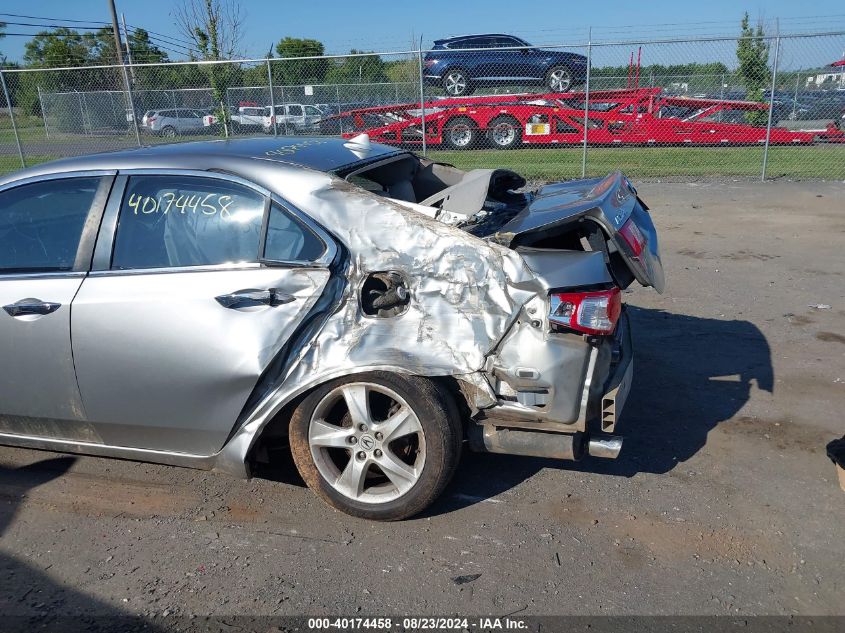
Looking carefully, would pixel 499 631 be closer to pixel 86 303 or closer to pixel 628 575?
pixel 628 575

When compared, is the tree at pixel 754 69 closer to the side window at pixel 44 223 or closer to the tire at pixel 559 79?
the tire at pixel 559 79

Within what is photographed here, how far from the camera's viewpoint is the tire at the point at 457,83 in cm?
1758

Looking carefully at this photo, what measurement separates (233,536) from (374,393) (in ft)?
3.05

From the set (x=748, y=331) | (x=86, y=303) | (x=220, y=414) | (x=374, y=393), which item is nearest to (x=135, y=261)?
(x=86, y=303)

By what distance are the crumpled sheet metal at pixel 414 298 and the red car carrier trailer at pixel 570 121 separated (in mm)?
14367

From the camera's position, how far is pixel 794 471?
144 inches

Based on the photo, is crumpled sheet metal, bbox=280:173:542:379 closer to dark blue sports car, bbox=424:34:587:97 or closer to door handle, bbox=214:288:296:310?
door handle, bbox=214:288:296:310

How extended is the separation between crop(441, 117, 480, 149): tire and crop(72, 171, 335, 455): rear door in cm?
1477

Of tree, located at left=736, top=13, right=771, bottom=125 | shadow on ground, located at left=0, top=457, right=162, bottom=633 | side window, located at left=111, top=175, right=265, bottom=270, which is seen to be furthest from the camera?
tree, located at left=736, top=13, right=771, bottom=125

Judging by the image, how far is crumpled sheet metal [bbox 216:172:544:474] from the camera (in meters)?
3.04

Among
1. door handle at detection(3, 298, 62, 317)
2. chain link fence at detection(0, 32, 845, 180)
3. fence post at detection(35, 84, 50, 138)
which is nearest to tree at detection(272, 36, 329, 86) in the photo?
chain link fence at detection(0, 32, 845, 180)

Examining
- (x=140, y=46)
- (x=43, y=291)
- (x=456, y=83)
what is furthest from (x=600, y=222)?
(x=140, y=46)

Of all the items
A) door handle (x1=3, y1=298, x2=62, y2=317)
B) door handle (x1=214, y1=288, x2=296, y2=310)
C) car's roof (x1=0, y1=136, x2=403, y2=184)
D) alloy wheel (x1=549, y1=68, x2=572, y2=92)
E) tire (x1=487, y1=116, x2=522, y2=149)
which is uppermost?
alloy wheel (x1=549, y1=68, x2=572, y2=92)

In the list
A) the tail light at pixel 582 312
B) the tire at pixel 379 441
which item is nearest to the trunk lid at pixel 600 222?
the tail light at pixel 582 312
